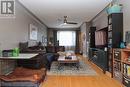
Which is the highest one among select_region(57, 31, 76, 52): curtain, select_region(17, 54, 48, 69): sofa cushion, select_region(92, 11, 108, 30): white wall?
select_region(92, 11, 108, 30): white wall

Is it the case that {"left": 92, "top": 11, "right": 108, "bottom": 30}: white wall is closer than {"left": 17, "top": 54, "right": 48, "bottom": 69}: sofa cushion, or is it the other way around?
{"left": 17, "top": 54, "right": 48, "bottom": 69}: sofa cushion

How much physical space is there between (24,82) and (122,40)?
3.00 meters

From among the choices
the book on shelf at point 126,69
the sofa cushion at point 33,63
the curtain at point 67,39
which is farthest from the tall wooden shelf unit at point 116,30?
the curtain at point 67,39

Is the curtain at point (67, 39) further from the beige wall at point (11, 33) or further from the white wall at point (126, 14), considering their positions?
the white wall at point (126, 14)

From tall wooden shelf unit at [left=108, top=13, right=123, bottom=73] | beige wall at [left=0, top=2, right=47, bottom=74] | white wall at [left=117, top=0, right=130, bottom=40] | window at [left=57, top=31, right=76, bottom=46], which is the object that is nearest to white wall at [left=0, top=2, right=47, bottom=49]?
beige wall at [left=0, top=2, right=47, bottom=74]

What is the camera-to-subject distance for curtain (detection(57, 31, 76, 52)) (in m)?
14.9

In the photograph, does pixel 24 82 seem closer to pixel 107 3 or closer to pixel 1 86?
pixel 1 86

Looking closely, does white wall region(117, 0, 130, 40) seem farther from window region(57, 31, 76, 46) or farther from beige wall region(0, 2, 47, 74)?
window region(57, 31, 76, 46)

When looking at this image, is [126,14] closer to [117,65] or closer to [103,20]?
[117,65]

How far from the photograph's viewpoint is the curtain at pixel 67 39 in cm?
1489

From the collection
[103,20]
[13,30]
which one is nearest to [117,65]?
[103,20]

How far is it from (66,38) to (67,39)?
5.2 inches

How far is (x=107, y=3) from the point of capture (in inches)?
228

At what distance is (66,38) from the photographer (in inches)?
587
